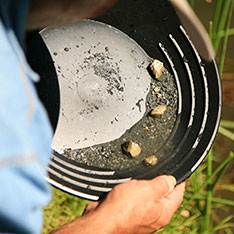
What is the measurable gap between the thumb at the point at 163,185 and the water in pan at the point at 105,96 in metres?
0.11

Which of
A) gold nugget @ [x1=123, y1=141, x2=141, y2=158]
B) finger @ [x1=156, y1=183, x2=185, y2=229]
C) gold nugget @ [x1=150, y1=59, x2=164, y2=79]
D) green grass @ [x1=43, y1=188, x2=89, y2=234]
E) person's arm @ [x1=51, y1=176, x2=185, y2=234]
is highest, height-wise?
gold nugget @ [x1=150, y1=59, x2=164, y2=79]

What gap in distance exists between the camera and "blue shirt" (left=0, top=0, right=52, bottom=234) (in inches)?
19.3

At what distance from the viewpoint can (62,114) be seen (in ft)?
3.97

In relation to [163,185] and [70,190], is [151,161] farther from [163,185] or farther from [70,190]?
[70,190]

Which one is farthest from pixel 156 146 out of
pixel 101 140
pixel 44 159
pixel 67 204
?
pixel 44 159

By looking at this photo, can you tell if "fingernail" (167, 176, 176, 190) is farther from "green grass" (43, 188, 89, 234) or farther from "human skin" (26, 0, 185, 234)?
"green grass" (43, 188, 89, 234)

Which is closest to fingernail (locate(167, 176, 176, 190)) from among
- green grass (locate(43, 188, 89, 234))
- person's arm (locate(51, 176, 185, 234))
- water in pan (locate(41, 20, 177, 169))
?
person's arm (locate(51, 176, 185, 234))

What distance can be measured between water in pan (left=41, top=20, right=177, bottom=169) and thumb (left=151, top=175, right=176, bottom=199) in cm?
11

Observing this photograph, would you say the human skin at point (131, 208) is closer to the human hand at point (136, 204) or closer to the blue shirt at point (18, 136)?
the human hand at point (136, 204)

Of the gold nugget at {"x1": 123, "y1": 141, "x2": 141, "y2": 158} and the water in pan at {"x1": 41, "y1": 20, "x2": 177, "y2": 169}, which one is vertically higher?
the water in pan at {"x1": 41, "y1": 20, "x2": 177, "y2": 169}

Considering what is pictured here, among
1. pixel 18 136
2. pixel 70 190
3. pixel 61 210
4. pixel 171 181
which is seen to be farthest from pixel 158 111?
pixel 18 136

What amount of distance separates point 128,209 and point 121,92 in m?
0.35

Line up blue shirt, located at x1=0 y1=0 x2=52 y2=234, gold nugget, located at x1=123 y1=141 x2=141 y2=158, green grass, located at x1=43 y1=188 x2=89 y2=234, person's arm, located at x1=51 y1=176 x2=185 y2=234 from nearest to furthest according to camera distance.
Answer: blue shirt, located at x1=0 y1=0 x2=52 y2=234
person's arm, located at x1=51 y1=176 x2=185 y2=234
gold nugget, located at x1=123 y1=141 x2=141 y2=158
green grass, located at x1=43 y1=188 x2=89 y2=234

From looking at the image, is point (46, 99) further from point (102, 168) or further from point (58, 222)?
point (58, 222)
